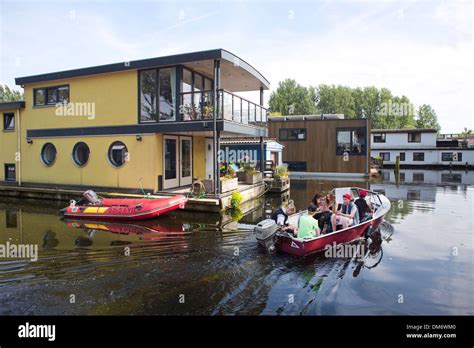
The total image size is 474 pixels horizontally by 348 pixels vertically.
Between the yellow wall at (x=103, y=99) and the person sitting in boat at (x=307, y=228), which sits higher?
the yellow wall at (x=103, y=99)

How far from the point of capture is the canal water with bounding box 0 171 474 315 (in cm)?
586

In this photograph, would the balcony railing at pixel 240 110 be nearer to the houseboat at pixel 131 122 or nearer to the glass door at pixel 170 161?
the houseboat at pixel 131 122

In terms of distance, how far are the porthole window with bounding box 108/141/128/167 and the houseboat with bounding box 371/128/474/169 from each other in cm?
3389

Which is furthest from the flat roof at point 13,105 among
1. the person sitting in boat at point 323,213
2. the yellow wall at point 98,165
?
the person sitting in boat at point 323,213

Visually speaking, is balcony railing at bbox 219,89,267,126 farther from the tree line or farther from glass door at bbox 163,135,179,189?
the tree line

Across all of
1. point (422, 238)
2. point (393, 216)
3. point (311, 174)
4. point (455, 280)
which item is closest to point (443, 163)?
point (311, 174)

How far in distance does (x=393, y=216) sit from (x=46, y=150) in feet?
55.4

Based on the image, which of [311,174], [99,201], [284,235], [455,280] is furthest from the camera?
[311,174]

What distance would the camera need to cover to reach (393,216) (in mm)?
13352

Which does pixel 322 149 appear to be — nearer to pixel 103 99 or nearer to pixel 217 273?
pixel 103 99

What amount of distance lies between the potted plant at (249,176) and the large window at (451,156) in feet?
110

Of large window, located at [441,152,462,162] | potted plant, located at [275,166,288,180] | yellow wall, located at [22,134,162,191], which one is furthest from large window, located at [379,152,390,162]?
yellow wall, located at [22,134,162,191]

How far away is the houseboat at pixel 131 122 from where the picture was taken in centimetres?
1484
